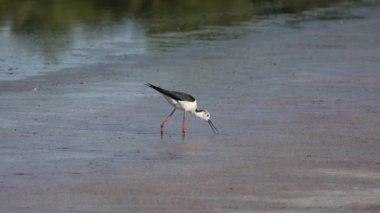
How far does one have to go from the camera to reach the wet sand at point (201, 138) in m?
10.3

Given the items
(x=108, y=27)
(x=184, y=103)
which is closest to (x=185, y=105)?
(x=184, y=103)

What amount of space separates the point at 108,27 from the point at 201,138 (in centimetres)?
1408

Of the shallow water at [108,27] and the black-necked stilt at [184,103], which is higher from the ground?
the black-necked stilt at [184,103]

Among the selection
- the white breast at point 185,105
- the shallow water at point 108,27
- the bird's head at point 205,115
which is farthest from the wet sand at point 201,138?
the shallow water at point 108,27

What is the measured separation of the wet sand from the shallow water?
4.17 feet

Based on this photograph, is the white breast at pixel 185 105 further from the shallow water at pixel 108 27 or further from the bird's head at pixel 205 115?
the shallow water at pixel 108 27

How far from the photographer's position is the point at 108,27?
89.9 ft

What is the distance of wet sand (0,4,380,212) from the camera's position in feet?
33.8

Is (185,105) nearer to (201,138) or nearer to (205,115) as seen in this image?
(205,115)

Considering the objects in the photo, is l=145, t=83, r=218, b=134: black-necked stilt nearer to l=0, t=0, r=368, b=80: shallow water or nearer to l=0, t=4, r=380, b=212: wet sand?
l=0, t=4, r=380, b=212: wet sand

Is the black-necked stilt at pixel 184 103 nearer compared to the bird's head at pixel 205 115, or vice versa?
the black-necked stilt at pixel 184 103

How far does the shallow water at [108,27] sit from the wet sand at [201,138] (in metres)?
1.27

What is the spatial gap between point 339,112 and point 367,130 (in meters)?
1.44

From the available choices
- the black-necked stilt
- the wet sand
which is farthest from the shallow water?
the black-necked stilt
